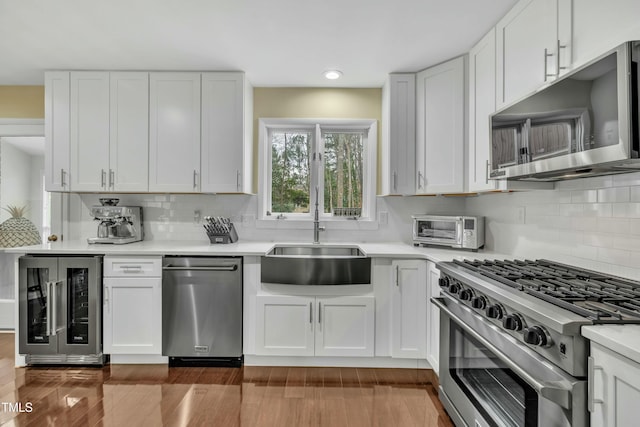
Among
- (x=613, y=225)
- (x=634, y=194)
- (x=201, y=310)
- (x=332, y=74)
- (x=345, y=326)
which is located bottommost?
(x=345, y=326)

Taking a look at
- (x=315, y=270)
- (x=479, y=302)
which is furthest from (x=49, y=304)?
(x=479, y=302)

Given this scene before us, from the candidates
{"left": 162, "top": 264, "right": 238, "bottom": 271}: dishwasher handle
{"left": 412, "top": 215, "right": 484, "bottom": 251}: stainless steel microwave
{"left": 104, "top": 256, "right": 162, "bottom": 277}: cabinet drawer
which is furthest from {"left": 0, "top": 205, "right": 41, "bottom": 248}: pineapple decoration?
{"left": 412, "top": 215, "right": 484, "bottom": 251}: stainless steel microwave

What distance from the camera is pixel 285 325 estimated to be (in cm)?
252

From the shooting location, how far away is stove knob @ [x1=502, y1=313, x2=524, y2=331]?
4.03 ft

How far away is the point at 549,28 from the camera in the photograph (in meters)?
1.62

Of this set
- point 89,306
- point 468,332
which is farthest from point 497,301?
point 89,306

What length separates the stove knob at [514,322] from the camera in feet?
4.03

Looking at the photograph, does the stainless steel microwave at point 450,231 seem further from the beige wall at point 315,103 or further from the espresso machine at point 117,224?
the espresso machine at point 117,224

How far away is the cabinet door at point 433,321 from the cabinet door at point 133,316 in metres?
1.99

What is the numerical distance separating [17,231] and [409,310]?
149 inches

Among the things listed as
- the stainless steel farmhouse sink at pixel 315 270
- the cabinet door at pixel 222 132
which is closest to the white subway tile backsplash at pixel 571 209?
the stainless steel farmhouse sink at pixel 315 270

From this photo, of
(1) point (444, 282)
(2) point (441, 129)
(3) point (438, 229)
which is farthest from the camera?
(3) point (438, 229)

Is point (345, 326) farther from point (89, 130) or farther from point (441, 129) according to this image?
point (89, 130)

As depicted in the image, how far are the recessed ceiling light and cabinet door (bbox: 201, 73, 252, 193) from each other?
72cm
